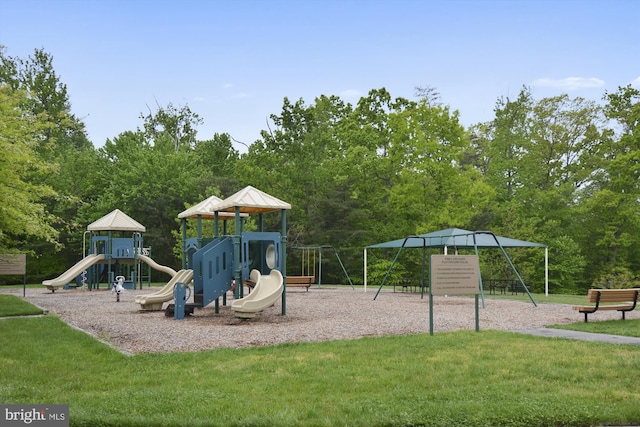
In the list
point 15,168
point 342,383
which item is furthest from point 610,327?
point 15,168

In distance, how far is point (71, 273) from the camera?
82.2 feet

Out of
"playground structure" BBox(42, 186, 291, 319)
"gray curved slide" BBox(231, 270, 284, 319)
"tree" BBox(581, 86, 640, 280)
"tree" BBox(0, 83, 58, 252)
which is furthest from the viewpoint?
"tree" BBox(581, 86, 640, 280)

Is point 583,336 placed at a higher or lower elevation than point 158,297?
lower

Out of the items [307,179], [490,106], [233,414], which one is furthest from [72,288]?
[490,106]

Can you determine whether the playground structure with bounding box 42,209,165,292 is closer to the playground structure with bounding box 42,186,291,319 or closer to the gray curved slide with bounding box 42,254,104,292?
the gray curved slide with bounding box 42,254,104,292

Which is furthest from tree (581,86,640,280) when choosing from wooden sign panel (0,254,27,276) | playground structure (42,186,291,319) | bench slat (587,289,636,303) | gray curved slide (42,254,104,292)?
wooden sign panel (0,254,27,276)

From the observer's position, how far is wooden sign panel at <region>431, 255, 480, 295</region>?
9758 mm

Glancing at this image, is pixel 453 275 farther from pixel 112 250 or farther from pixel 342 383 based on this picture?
pixel 112 250

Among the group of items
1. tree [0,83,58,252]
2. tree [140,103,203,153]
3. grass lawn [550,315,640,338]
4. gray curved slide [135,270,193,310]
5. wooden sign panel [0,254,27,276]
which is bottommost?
grass lawn [550,315,640,338]

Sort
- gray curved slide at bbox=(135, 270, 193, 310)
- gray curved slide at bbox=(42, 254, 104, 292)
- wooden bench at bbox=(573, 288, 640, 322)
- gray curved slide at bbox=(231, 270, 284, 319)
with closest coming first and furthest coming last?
wooden bench at bbox=(573, 288, 640, 322), gray curved slide at bbox=(231, 270, 284, 319), gray curved slide at bbox=(135, 270, 193, 310), gray curved slide at bbox=(42, 254, 104, 292)

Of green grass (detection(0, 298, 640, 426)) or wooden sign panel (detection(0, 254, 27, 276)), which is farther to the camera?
wooden sign panel (detection(0, 254, 27, 276))

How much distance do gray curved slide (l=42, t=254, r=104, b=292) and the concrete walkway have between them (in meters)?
20.1

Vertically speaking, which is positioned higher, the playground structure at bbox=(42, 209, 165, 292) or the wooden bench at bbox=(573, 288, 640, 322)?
the playground structure at bbox=(42, 209, 165, 292)

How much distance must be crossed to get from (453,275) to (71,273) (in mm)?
20019
